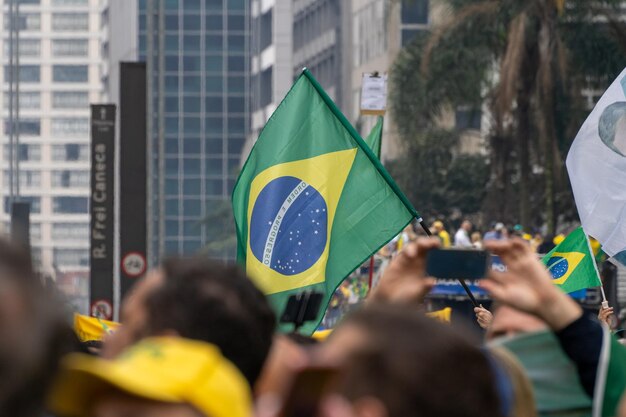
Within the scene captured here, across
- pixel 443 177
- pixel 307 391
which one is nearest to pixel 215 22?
pixel 443 177

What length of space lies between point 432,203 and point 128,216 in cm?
2045

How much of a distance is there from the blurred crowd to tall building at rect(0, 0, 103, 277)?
538ft

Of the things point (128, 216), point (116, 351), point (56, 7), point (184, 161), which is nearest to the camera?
point (116, 351)

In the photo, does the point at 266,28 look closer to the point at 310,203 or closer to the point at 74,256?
the point at 74,256

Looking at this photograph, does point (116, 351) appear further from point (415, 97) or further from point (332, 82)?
point (332, 82)

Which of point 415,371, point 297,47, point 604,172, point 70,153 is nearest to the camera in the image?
point 415,371

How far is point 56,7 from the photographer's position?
17812 centimetres

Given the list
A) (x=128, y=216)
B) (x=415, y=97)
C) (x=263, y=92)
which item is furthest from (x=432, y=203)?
(x=263, y=92)

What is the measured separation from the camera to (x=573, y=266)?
42.0ft

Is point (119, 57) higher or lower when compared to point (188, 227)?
higher

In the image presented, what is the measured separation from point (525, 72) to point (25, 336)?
100.0 feet

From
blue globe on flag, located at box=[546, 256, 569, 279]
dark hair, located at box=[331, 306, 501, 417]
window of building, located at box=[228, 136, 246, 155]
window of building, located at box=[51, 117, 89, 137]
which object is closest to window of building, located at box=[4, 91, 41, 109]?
window of building, located at box=[51, 117, 89, 137]

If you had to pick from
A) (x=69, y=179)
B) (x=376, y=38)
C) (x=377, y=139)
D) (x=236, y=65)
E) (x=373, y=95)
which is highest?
(x=236, y=65)

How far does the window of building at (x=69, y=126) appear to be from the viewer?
173125mm
